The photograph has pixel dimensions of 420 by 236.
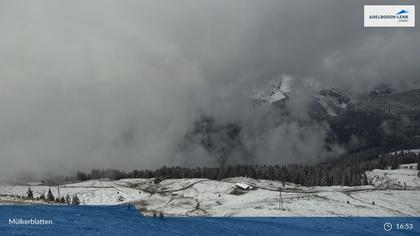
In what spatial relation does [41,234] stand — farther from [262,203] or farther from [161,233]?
[262,203]

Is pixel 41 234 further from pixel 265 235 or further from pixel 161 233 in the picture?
pixel 265 235

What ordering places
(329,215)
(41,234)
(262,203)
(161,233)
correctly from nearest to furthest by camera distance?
(41,234)
(161,233)
(329,215)
(262,203)

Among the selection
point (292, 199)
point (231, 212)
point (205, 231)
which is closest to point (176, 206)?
→ point (231, 212)

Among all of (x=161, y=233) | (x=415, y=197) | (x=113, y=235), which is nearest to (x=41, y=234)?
(x=113, y=235)

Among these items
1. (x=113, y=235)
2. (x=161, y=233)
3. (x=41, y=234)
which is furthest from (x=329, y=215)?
(x=41, y=234)

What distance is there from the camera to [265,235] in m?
74.1

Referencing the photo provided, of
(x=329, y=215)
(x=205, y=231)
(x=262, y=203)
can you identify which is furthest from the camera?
(x=262, y=203)

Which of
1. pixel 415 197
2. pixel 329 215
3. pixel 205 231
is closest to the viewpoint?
pixel 205 231

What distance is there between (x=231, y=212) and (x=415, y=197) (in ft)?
332

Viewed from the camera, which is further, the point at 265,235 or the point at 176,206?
the point at 176,206

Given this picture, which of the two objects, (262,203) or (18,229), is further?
(262,203)

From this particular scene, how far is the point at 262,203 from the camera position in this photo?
520ft

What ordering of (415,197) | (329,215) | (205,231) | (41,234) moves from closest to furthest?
1. (41,234)
2. (205,231)
3. (329,215)
4. (415,197)

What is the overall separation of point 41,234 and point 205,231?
27.5 m
